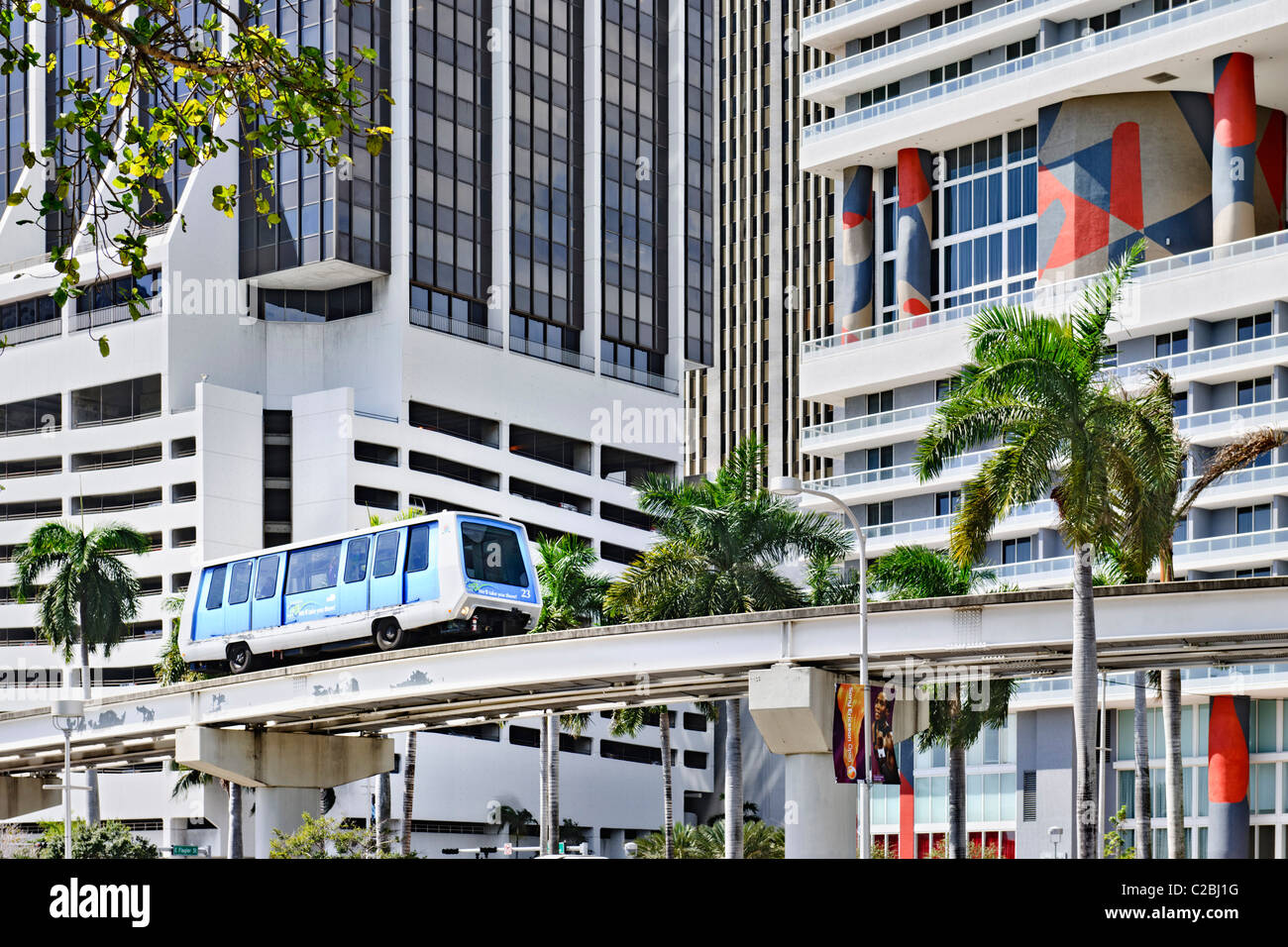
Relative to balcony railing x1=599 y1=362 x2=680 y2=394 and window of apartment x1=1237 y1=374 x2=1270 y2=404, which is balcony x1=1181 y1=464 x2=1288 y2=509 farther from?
balcony railing x1=599 y1=362 x2=680 y2=394

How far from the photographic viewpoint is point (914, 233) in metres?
83.1

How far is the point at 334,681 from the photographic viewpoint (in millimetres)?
47188

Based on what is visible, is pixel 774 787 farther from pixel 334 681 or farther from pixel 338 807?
pixel 334 681

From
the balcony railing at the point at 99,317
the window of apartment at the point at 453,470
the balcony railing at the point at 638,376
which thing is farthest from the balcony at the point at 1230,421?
the balcony railing at the point at 99,317

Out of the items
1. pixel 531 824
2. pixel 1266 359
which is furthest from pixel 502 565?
pixel 531 824

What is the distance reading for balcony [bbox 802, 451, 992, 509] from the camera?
77188 mm

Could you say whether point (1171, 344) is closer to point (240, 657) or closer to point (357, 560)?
point (357, 560)

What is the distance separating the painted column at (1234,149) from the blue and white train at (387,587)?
125 feet

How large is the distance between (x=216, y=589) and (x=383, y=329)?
49778 mm

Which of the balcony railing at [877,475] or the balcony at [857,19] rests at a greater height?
the balcony at [857,19]

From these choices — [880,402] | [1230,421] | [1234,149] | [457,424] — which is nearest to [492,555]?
[1230,421]

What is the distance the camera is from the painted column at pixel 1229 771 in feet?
217

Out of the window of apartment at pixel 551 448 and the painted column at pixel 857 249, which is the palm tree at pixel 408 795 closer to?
the painted column at pixel 857 249
